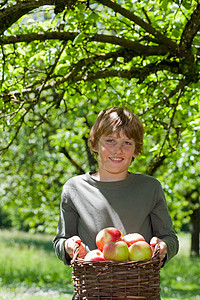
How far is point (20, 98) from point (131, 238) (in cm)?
278

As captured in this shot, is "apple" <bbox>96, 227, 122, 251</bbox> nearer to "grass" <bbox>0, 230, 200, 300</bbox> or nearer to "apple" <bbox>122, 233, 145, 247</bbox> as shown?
"apple" <bbox>122, 233, 145, 247</bbox>

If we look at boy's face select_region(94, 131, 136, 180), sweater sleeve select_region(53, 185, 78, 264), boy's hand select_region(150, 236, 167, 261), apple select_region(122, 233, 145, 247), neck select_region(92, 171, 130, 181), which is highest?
boy's face select_region(94, 131, 136, 180)

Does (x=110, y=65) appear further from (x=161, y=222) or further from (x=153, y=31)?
(x=161, y=222)

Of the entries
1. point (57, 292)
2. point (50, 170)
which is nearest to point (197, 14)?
point (57, 292)

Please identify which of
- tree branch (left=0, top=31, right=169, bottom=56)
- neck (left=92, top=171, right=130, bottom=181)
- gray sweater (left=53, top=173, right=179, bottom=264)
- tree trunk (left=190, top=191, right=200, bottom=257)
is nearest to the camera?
gray sweater (left=53, top=173, right=179, bottom=264)

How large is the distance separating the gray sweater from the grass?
593cm

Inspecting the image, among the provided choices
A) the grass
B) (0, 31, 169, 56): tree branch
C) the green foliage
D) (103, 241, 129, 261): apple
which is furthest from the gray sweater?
the grass

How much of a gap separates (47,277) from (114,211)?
9.90m

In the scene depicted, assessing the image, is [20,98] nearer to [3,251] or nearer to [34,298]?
[34,298]

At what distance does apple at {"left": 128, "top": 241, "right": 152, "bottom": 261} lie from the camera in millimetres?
2123

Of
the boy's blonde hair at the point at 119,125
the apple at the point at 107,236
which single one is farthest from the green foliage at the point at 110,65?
the apple at the point at 107,236

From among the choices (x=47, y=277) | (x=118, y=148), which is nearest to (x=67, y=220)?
(x=118, y=148)

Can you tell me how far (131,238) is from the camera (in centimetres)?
224

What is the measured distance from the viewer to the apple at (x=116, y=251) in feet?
6.89
